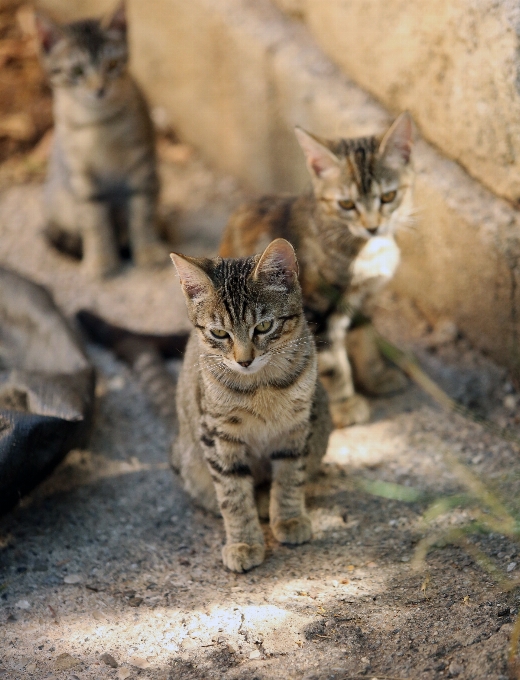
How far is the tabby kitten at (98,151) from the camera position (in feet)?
15.6

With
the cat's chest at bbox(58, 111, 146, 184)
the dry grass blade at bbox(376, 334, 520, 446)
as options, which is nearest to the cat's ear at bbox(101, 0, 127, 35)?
the cat's chest at bbox(58, 111, 146, 184)

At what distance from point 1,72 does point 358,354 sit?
403 cm

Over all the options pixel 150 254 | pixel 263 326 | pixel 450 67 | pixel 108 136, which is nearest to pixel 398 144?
pixel 450 67

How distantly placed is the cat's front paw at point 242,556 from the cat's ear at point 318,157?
1.66m

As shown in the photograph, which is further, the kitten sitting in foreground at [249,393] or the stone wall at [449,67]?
the stone wall at [449,67]

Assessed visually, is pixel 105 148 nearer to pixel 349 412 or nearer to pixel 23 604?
pixel 349 412

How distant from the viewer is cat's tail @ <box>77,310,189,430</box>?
4.10 meters

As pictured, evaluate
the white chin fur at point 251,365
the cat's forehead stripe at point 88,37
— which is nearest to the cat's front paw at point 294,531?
the white chin fur at point 251,365

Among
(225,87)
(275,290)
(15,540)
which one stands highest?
(275,290)

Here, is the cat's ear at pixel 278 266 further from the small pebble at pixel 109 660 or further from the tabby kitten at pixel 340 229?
the small pebble at pixel 109 660

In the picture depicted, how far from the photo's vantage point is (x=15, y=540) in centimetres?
339

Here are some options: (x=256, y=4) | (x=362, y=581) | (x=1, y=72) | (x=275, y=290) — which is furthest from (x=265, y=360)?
(x=1, y=72)

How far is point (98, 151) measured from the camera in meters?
5.00

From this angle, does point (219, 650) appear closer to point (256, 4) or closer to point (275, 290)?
point (275, 290)
